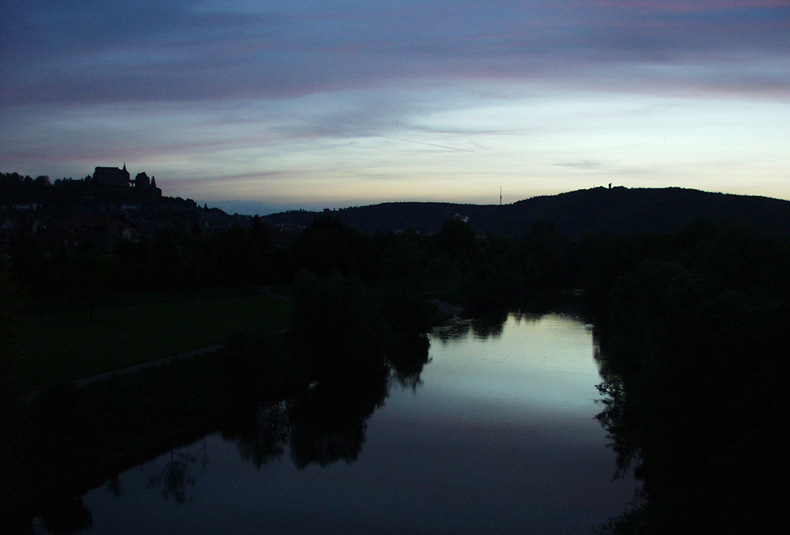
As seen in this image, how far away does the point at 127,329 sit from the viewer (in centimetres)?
3250

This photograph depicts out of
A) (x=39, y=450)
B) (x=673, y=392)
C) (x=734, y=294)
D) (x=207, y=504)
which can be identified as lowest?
(x=207, y=504)

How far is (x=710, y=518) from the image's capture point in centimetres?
1160

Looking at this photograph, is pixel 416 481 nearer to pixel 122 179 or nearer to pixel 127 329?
pixel 127 329

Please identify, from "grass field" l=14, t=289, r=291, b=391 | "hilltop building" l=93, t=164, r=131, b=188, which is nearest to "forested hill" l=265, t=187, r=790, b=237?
"grass field" l=14, t=289, r=291, b=391

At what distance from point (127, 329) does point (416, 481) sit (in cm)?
2017

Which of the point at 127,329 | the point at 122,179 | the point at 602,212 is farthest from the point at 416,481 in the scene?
the point at 122,179

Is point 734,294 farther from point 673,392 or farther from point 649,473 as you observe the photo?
point 649,473

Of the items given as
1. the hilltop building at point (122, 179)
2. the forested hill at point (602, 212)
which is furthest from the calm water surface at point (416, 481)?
the hilltop building at point (122, 179)

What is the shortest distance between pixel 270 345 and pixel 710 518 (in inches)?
683

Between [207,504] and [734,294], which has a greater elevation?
[734,294]

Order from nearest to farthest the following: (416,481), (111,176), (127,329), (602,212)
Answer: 1. (416,481)
2. (127,329)
3. (602,212)
4. (111,176)

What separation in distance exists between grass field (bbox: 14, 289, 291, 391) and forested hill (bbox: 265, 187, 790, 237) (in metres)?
40.6

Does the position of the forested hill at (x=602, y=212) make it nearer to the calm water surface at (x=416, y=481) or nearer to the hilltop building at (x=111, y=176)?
the calm water surface at (x=416, y=481)

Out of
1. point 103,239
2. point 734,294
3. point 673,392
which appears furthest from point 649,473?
point 103,239
